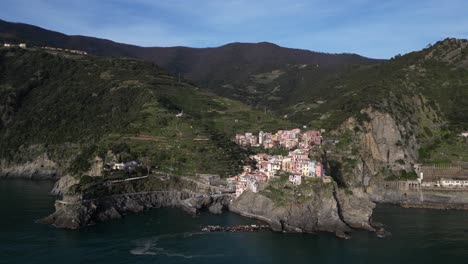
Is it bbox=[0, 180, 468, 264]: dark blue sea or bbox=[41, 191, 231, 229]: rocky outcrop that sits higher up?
bbox=[41, 191, 231, 229]: rocky outcrop

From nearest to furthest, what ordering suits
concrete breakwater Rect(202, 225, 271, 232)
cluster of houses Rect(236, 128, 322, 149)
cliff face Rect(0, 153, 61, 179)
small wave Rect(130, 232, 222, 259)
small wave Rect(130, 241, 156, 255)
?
small wave Rect(130, 232, 222, 259)
small wave Rect(130, 241, 156, 255)
concrete breakwater Rect(202, 225, 271, 232)
cluster of houses Rect(236, 128, 322, 149)
cliff face Rect(0, 153, 61, 179)

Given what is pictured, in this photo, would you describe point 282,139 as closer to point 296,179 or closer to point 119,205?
point 296,179

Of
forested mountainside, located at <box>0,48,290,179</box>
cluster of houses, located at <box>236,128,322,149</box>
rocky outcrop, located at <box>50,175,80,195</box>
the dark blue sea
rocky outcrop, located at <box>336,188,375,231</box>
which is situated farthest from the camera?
cluster of houses, located at <box>236,128,322,149</box>

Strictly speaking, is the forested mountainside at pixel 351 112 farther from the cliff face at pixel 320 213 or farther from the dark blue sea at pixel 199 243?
the dark blue sea at pixel 199 243

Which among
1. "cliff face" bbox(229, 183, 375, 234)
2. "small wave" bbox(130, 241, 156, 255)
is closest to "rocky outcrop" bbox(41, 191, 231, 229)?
"cliff face" bbox(229, 183, 375, 234)

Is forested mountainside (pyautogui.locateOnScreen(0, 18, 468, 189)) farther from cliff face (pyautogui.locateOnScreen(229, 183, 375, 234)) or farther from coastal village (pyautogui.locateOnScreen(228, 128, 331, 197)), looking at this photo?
cliff face (pyautogui.locateOnScreen(229, 183, 375, 234))

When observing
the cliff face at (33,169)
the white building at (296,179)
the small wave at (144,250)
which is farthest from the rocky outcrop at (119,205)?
the cliff face at (33,169)

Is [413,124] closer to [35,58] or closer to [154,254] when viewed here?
[154,254]

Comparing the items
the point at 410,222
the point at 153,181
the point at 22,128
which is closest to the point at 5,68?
the point at 22,128
